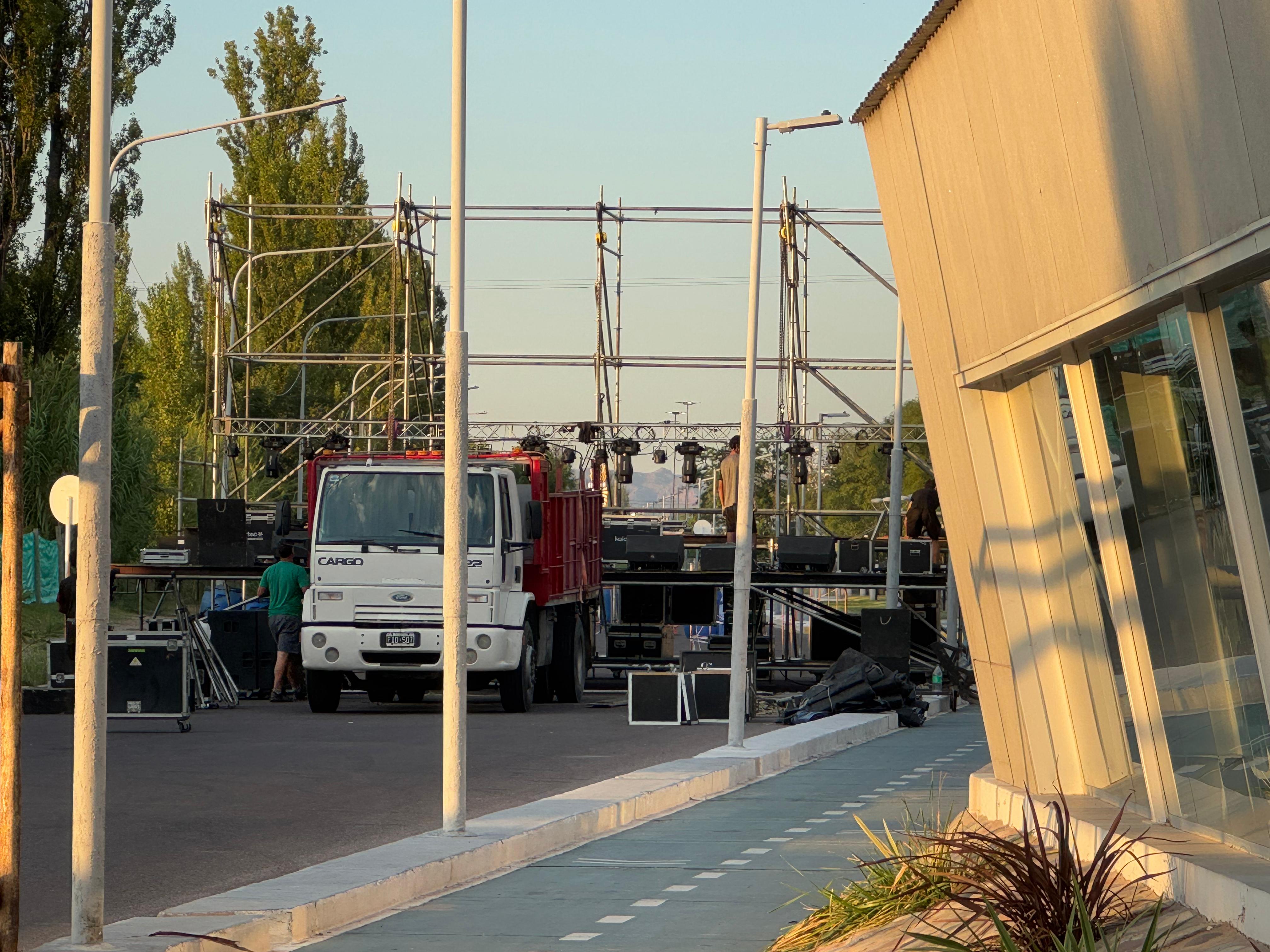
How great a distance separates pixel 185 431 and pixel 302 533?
37500 mm

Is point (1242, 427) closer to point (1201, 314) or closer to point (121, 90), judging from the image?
point (1201, 314)

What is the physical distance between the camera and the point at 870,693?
78.1 feet

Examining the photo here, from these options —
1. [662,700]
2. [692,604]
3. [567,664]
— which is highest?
[692,604]

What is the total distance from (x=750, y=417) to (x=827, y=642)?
41.7ft

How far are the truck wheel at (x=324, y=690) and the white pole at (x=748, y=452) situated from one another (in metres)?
6.08

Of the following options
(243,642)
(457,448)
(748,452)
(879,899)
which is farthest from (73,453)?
(879,899)

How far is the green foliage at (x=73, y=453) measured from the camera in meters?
40.6

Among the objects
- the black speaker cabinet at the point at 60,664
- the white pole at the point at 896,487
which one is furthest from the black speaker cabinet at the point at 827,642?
the black speaker cabinet at the point at 60,664

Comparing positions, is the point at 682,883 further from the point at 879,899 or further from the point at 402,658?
the point at 402,658

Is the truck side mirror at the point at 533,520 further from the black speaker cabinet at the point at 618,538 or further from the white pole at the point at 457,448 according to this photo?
the white pole at the point at 457,448

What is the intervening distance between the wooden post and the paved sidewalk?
58.5 inches

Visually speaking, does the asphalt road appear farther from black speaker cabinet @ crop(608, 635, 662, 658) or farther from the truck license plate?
black speaker cabinet @ crop(608, 635, 662, 658)

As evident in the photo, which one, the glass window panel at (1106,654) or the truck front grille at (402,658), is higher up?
the truck front grille at (402,658)

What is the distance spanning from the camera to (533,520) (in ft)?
74.5
